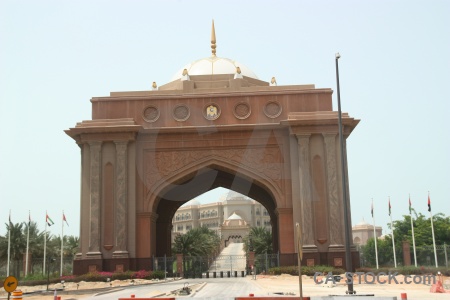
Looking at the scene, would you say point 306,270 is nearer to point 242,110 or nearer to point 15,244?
point 242,110

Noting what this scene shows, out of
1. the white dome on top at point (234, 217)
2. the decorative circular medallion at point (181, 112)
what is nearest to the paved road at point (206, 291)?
the decorative circular medallion at point (181, 112)

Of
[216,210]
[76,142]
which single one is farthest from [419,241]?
[216,210]

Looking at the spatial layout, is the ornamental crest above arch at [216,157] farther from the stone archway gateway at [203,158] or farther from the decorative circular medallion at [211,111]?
the decorative circular medallion at [211,111]

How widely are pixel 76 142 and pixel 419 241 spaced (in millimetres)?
35406

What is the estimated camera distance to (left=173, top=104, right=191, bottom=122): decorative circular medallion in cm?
3434

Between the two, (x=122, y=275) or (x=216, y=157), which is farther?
(x=216, y=157)

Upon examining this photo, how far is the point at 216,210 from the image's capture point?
386ft

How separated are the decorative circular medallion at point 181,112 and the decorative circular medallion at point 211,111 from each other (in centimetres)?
96

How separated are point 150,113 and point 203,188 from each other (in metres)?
6.77

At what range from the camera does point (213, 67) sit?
38875 mm

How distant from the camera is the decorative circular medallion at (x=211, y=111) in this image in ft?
112

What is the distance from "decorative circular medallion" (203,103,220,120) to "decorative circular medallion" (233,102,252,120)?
987 millimetres

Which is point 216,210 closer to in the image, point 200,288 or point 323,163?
point 323,163

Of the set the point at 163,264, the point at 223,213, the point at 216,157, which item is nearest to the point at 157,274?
the point at 163,264
